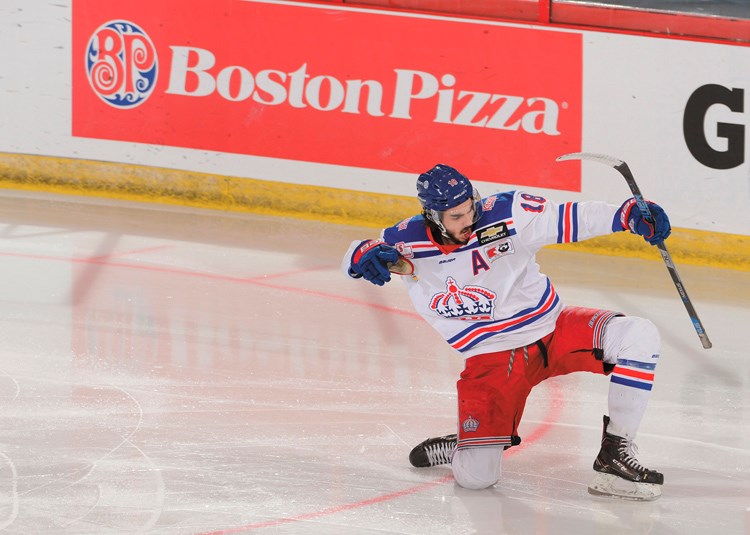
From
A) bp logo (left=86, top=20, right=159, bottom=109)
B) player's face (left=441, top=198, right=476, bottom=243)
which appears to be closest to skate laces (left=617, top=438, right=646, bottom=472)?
player's face (left=441, top=198, right=476, bottom=243)

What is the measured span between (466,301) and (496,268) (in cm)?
14

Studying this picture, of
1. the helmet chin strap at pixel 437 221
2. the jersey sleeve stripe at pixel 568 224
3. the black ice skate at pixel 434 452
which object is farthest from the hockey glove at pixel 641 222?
the black ice skate at pixel 434 452

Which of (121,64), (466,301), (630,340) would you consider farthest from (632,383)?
(121,64)

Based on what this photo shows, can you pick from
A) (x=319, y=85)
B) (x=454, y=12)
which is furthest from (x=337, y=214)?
(x=454, y=12)

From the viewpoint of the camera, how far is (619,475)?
3588mm

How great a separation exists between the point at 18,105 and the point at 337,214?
2.16 metres

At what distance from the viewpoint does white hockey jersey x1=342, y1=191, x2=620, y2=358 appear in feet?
12.0

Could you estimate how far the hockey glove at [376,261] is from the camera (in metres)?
3.62

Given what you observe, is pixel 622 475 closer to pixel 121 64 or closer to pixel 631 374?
pixel 631 374

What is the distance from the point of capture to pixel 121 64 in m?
7.39

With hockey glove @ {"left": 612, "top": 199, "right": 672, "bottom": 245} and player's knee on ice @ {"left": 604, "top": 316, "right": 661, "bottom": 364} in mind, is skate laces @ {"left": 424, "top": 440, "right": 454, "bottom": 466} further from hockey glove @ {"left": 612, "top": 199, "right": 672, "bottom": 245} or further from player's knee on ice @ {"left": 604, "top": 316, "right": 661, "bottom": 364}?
hockey glove @ {"left": 612, "top": 199, "right": 672, "bottom": 245}

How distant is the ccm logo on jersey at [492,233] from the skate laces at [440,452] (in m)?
0.67

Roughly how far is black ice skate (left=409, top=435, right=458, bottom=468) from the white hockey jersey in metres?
0.29

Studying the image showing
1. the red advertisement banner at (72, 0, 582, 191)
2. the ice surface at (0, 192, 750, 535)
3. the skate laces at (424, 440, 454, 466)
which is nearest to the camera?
the ice surface at (0, 192, 750, 535)
